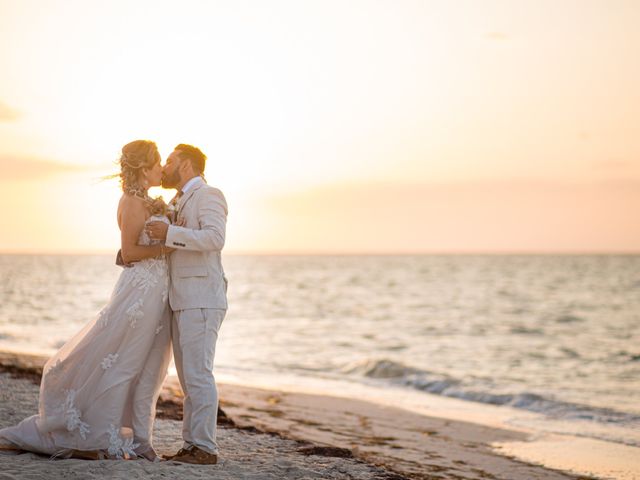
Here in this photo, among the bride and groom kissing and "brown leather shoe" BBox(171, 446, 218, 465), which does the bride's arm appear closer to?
the bride and groom kissing

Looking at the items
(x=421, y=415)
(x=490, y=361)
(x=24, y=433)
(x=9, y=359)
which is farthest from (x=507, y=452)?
(x=490, y=361)

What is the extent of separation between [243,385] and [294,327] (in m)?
13.8

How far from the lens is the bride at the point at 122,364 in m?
6.06

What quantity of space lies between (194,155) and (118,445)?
2.25 metres

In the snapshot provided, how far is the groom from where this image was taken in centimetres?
614

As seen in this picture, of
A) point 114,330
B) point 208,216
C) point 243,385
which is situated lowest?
point 243,385

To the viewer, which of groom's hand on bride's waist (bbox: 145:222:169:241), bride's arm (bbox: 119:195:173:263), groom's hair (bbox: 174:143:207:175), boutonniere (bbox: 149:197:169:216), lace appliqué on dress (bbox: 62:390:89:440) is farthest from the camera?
groom's hair (bbox: 174:143:207:175)

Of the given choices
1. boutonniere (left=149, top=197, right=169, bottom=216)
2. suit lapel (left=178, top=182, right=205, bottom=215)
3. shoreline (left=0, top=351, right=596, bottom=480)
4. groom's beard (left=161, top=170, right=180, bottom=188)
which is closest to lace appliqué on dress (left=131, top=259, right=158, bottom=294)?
boutonniere (left=149, top=197, right=169, bottom=216)

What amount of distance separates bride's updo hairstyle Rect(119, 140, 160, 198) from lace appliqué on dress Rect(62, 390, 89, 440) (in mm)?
1612

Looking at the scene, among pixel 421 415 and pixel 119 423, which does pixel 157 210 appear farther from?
pixel 421 415

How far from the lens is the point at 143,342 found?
627 centimetres

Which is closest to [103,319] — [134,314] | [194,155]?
[134,314]

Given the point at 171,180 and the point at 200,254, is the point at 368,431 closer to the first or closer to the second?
the point at 200,254

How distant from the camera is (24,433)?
6.09 m
